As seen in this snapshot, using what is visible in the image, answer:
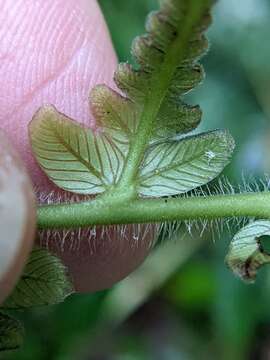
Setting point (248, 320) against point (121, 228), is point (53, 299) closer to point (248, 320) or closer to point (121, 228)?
point (121, 228)

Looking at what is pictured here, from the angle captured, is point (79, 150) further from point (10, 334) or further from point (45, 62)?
point (45, 62)

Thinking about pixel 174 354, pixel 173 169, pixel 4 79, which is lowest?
pixel 174 354

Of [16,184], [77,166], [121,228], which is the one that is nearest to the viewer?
[16,184]

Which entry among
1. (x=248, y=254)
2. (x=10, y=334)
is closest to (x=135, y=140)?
(x=248, y=254)

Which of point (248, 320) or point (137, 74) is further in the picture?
point (248, 320)

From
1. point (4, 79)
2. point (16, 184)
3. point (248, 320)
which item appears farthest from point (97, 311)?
point (16, 184)

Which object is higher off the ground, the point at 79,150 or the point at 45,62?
the point at 45,62
